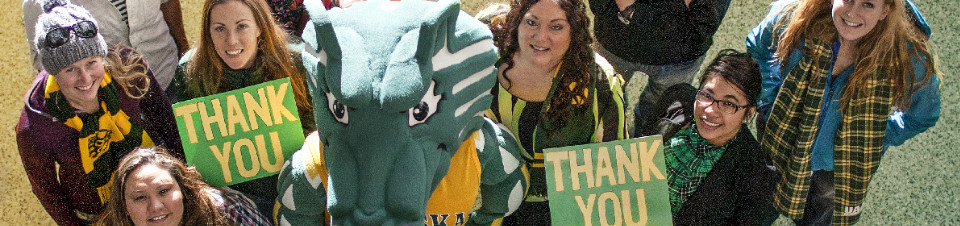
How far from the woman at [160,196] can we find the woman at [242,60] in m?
0.20

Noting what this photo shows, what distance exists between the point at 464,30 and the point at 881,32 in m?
1.00

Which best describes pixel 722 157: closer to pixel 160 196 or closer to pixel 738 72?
pixel 738 72

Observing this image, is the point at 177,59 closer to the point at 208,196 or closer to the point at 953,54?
the point at 208,196

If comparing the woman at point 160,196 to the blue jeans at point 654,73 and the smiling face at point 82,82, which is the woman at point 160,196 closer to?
the smiling face at point 82,82

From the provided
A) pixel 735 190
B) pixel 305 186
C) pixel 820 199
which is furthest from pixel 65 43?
pixel 820 199

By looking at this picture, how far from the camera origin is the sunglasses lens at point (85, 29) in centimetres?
204

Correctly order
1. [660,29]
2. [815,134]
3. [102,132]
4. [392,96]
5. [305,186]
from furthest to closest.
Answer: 1. [660,29]
2. [815,134]
3. [102,132]
4. [305,186]
5. [392,96]

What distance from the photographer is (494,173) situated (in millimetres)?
1995

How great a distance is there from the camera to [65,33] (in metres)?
2.01

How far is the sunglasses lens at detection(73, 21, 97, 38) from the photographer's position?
80.2 inches

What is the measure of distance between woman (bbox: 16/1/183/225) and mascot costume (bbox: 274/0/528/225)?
2.09 feet

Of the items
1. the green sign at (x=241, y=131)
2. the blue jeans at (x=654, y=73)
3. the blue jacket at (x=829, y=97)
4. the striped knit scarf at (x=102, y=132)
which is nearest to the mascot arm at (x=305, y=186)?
the green sign at (x=241, y=131)

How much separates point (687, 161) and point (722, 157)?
0.28ft

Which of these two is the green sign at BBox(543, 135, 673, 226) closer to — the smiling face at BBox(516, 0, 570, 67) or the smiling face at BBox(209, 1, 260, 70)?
the smiling face at BBox(516, 0, 570, 67)
